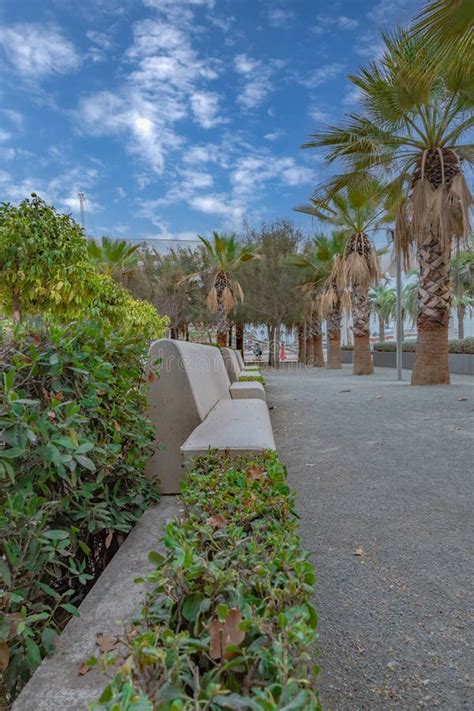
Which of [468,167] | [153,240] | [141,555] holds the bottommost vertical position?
[141,555]

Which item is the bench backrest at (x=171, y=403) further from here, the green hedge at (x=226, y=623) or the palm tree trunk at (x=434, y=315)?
the palm tree trunk at (x=434, y=315)

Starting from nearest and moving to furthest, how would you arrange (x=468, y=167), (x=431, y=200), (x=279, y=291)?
1. (x=431, y=200)
2. (x=468, y=167)
3. (x=279, y=291)

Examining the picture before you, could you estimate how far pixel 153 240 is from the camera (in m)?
32.1

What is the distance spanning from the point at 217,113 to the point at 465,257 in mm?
21023

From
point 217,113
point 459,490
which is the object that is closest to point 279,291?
point 217,113

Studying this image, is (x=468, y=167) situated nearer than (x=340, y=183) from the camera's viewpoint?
Yes

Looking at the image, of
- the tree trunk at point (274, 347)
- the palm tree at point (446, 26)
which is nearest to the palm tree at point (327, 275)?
the tree trunk at point (274, 347)

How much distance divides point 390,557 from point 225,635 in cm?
181

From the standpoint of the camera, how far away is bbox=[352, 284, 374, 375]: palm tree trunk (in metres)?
15.6

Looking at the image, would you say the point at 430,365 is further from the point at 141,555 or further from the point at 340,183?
the point at 141,555

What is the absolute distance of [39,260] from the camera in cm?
644

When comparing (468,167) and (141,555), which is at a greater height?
(468,167)

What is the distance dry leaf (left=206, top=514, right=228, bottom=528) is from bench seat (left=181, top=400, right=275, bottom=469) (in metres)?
0.78

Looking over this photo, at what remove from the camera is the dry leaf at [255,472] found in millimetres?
1766
